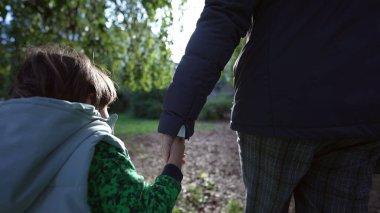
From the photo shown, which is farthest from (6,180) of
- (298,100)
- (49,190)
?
(298,100)

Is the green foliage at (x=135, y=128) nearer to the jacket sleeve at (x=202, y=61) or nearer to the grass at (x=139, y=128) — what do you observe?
the grass at (x=139, y=128)

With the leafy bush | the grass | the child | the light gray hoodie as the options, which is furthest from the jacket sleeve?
the leafy bush

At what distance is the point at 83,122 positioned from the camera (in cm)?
119

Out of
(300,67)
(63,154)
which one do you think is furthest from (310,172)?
(63,154)

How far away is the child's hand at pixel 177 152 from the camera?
128 centimetres

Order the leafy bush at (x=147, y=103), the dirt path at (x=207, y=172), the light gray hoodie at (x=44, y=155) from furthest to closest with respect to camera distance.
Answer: the leafy bush at (x=147, y=103), the dirt path at (x=207, y=172), the light gray hoodie at (x=44, y=155)

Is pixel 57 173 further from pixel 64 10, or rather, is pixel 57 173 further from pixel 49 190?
pixel 64 10

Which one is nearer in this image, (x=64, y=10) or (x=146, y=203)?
(x=146, y=203)

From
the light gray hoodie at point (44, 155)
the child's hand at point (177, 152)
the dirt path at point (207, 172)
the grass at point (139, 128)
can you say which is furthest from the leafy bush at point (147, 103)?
the light gray hoodie at point (44, 155)

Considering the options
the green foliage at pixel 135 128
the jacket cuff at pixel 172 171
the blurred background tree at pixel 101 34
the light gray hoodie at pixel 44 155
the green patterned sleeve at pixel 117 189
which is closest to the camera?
the light gray hoodie at pixel 44 155

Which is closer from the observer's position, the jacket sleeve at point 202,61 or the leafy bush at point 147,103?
the jacket sleeve at point 202,61

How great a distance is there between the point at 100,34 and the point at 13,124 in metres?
3.30

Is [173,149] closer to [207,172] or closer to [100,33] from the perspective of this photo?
[100,33]

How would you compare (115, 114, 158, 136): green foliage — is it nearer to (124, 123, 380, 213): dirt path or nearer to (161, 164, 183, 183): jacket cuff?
(124, 123, 380, 213): dirt path
